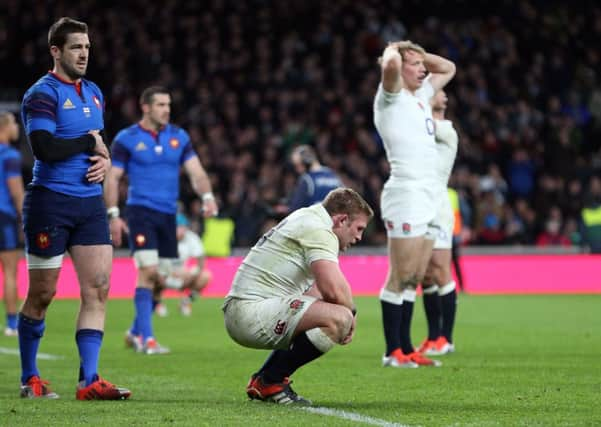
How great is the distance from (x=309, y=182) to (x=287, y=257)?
8094 millimetres

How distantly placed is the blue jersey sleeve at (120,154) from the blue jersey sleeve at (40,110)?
4088 millimetres

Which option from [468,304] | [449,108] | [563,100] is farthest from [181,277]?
[563,100]

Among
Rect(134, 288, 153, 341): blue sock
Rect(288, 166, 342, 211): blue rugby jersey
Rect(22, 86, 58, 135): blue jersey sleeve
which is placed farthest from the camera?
Rect(288, 166, 342, 211): blue rugby jersey

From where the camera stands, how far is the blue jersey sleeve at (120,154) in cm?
1180

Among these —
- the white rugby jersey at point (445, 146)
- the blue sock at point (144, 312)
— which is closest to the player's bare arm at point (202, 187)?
the blue sock at point (144, 312)

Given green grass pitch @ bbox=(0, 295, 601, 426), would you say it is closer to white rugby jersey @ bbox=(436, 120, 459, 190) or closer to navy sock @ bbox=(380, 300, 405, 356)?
navy sock @ bbox=(380, 300, 405, 356)

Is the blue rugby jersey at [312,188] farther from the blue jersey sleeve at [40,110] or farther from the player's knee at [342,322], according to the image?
the player's knee at [342,322]

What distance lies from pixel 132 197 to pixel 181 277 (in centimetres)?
500

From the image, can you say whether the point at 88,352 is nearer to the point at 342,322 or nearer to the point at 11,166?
the point at 342,322

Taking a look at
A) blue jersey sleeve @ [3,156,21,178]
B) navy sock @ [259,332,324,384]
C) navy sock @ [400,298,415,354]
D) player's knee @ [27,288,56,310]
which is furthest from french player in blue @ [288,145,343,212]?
navy sock @ [259,332,324,384]

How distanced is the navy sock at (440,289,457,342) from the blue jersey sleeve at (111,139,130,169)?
323 centimetres

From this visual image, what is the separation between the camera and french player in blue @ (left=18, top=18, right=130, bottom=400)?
7695 millimetres

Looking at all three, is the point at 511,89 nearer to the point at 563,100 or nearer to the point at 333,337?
the point at 563,100

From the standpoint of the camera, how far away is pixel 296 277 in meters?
7.46
